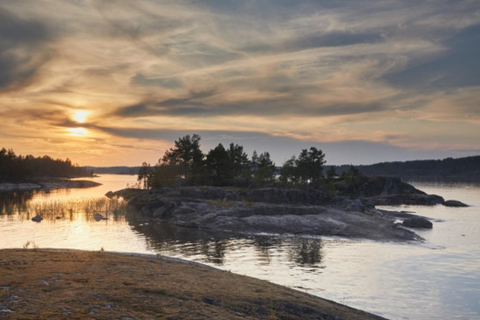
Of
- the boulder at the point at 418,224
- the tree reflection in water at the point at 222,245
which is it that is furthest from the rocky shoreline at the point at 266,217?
the tree reflection in water at the point at 222,245

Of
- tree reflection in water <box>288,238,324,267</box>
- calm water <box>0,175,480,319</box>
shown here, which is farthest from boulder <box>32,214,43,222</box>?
tree reflection in water <box>288,238,324,267</box>

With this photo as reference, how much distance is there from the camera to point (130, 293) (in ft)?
45.5

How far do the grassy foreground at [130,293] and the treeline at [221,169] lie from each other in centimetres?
9667

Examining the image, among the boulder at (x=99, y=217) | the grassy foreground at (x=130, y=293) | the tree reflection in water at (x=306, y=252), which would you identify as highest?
the grassy foreground at (x=130, y=293)

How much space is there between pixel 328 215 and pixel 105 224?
3816 centimetres

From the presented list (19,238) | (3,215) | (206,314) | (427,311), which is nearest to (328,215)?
(427,311)

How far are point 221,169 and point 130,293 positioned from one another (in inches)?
4286

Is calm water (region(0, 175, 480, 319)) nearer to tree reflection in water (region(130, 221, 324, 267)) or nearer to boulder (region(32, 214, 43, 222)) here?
tree reflection in water (region(130, 221, 324, 267))

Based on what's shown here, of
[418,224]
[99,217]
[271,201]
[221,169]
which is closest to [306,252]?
[418,224]

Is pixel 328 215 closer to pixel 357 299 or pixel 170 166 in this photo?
pixel 357 299

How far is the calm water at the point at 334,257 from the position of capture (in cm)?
2464

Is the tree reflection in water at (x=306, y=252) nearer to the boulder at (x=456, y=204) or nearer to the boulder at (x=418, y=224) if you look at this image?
the boulder at (x=418, y=224)

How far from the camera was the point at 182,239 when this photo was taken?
4938cm

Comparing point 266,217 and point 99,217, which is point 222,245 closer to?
point 266,217
